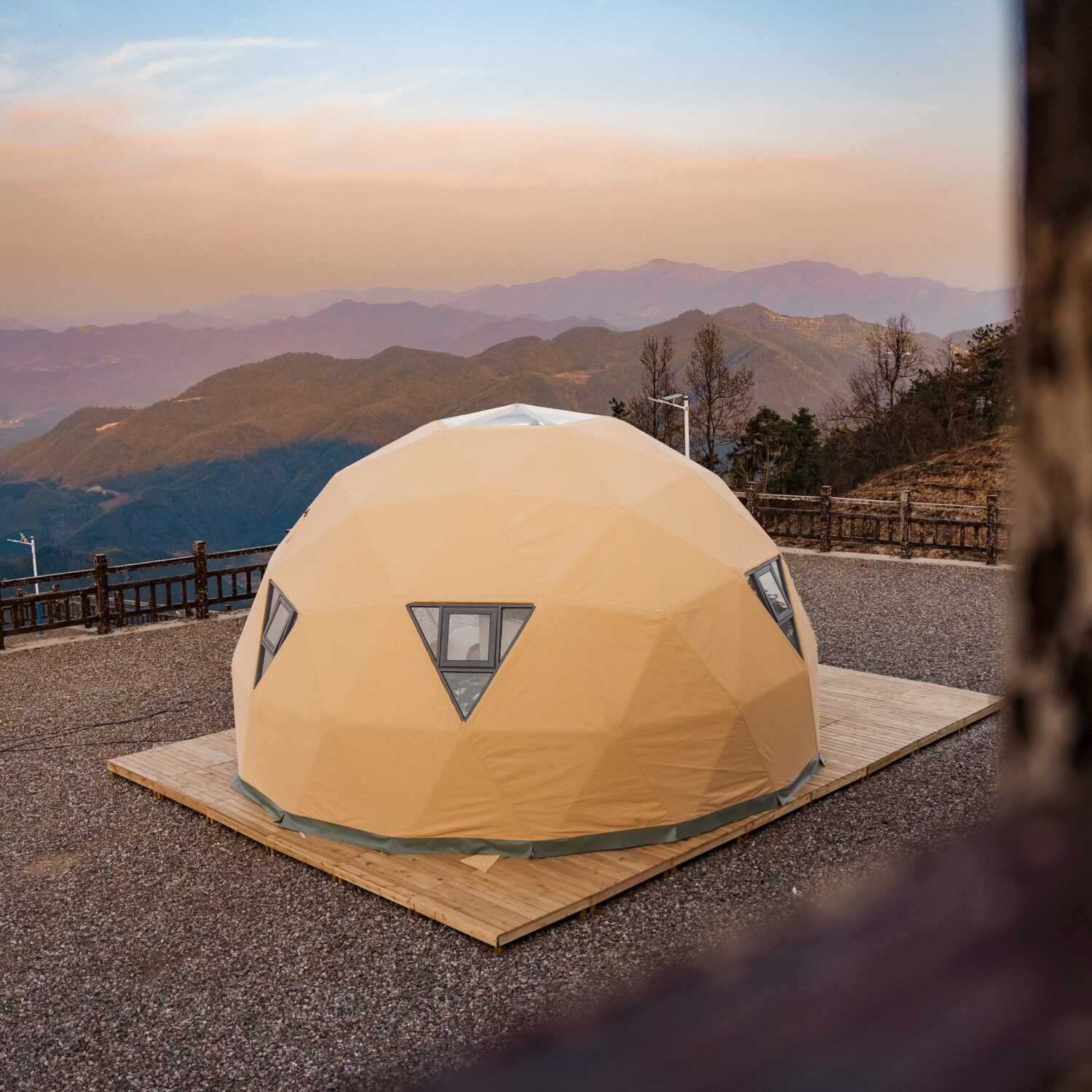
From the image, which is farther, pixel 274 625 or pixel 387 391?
pixel 387 391

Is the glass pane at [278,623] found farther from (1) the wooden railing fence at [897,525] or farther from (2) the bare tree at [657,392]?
(2) the bare tree at [657,392]

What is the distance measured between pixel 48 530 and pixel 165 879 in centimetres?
12614

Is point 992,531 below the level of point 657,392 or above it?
below

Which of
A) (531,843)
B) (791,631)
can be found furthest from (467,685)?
(791,631)

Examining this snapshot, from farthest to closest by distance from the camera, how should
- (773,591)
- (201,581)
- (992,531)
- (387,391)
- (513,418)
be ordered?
1. (387,391)
2. (992,531)
3. (201,581)
4. (513,418)
5. (773,591)

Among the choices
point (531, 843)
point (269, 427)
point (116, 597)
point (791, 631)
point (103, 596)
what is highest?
point (269, 427)

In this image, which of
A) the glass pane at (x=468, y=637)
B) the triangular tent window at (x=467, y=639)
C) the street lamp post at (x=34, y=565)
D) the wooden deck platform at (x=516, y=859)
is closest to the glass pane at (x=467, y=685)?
the triangular tent window at (x=467, y=639)

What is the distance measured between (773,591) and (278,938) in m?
6.00

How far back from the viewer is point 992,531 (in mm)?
23172

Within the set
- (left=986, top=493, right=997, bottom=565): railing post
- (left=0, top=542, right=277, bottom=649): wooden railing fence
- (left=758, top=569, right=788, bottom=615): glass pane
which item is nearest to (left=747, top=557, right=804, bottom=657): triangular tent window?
(left=758, top=569, right=788, bottom=615): glass pane

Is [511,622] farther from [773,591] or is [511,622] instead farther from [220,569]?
[220,569]

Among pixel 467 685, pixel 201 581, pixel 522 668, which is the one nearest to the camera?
pixel 522 668

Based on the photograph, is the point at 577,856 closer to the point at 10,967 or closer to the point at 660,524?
the point at 660,524

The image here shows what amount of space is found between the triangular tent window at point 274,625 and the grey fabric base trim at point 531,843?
1.58 meters
